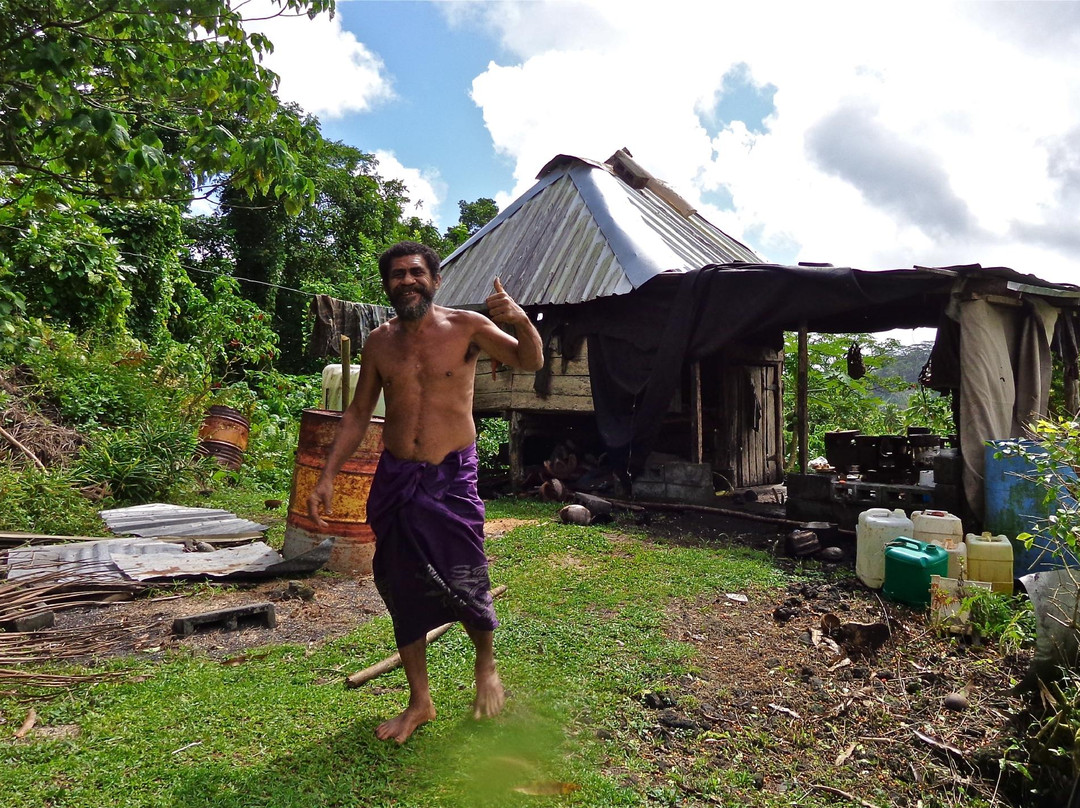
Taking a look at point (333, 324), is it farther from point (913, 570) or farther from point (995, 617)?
point (995, 617)

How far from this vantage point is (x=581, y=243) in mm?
10414

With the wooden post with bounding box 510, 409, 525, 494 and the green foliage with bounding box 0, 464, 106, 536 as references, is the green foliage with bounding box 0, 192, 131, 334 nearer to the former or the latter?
the green foliage with bounding box 0, 464, 106, 536

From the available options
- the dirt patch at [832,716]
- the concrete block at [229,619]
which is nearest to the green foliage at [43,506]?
the concrete block at [229,619]

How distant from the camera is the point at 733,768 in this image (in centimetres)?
272

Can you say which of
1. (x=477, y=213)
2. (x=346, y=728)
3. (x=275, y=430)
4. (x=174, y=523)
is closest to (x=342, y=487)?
(x=174, y=523)

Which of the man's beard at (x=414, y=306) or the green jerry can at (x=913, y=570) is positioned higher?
the man's beard at (x=414, y=306)

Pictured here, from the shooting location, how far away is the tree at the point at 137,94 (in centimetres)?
293

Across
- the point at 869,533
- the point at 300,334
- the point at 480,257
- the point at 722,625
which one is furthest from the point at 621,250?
the point at 300,334

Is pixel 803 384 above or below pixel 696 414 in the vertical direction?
above

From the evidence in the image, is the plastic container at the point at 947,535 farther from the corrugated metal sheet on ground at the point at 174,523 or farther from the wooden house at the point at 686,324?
the corrugated metal sheet on ground at the point at 174,523

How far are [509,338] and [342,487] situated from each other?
9.14 feet

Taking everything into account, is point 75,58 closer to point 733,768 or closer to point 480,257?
point 733,768

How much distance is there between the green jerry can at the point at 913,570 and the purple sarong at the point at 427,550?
3184mm

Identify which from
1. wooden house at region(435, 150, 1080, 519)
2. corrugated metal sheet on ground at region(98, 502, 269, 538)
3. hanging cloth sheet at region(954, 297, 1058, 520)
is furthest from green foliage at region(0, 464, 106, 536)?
hanging cloth sheet at region(954, 297, 1058, 520)
